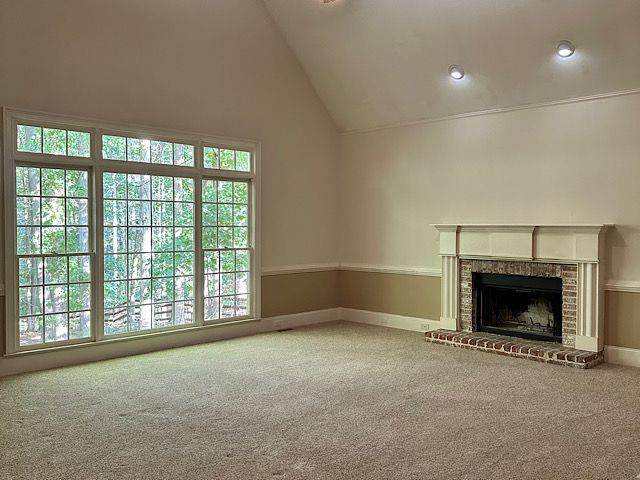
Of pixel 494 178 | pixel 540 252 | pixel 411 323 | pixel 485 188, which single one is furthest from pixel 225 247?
pixel 540 252

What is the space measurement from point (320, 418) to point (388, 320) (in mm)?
Result: 3680

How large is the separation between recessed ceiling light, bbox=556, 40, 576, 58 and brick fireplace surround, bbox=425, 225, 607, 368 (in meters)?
1.60

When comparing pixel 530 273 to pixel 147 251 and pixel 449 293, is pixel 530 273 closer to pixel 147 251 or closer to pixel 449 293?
pixel 449 293

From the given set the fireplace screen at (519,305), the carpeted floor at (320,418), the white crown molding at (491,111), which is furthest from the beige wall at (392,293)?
the white crown molding at (491,111)

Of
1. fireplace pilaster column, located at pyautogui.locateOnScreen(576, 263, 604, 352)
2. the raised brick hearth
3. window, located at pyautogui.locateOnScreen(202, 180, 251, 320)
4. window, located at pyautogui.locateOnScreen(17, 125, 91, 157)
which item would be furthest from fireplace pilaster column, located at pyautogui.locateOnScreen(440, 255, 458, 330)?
window, located at pyautogui.locateOnScreen(17, 125, 91, 157)

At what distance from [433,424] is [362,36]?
14.2 ft

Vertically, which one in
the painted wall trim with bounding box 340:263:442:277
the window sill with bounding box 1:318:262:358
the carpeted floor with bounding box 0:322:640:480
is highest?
the painted wall trim with bounding box 340:263:442:277

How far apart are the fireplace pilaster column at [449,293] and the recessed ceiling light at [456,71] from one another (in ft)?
6.37

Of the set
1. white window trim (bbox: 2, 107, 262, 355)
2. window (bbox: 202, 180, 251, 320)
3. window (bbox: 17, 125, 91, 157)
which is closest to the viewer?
white window trim (bbox: 2, 107, 262, 355)

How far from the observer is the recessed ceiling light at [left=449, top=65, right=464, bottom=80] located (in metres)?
Result: 6.41

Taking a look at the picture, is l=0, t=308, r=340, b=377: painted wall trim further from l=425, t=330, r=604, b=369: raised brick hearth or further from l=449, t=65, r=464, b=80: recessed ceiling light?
l=449, t=65, r=464, b=80: recessed ceiling light

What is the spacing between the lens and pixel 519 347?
5.96m

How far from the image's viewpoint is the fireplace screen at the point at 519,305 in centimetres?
632

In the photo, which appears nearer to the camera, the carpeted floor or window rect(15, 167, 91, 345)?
the carpeted floor
